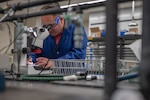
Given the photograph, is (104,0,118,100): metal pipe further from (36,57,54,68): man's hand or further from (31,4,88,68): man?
(31,4,88,68): man

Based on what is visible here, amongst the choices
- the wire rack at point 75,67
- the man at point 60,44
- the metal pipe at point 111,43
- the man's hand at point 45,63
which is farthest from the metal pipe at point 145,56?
the man at point 60,44

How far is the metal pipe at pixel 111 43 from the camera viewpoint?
20.3 inches

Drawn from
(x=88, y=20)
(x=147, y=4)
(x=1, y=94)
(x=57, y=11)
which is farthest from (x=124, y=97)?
(x=88, y=20)

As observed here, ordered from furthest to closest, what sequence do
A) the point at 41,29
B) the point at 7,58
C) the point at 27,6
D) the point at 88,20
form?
the point at 88,20 → the point at 41,29 → the point at 7,58 → the point at 27,6

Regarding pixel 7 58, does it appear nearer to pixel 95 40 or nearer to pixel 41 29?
pixel 41 29

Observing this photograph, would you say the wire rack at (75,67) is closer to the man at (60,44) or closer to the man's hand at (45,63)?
the man's hand at (45,63)

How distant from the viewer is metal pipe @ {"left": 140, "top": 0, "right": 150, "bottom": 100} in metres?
0.47

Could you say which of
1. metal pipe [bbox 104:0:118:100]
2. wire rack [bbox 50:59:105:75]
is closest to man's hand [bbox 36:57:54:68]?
wire rack [bbox 50:59:105:75]

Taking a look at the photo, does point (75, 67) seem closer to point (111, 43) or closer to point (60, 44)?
point (60, 44)

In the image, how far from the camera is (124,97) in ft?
1.49

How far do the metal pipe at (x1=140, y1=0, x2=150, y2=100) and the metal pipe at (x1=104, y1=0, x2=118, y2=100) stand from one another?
0.07 metres

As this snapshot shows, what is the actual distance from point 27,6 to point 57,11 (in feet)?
0.43

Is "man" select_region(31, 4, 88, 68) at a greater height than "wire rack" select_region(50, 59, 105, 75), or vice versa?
"man" select_region(31, 4, 88, 68)

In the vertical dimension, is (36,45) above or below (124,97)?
above
